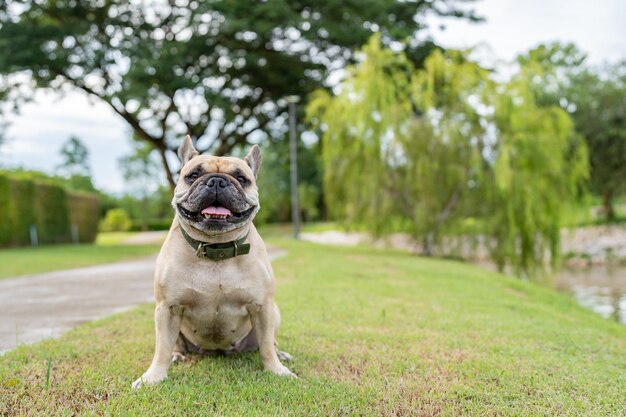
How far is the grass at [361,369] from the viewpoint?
3.31 meters

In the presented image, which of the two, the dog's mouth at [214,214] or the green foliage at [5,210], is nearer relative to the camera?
the dog's mouth at [214,214]

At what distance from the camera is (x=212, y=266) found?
367 cm

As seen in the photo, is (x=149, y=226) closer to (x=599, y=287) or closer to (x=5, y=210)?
(x=5, y=210)

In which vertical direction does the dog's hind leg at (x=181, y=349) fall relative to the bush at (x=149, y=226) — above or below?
above

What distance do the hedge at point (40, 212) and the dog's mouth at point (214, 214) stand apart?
2170cm

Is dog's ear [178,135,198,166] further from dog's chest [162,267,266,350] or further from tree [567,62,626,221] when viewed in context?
tree [567,62,626,221]

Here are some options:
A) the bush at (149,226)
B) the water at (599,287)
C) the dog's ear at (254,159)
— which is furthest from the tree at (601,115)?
the bush at (149,226)

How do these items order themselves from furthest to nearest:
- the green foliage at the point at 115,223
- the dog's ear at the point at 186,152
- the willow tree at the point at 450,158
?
the green foliage at the point at 115,223
the willow tree at the point at 450,158
the dog's ear at the point at 186,152

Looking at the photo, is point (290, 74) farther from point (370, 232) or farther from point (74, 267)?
point (74, 267)

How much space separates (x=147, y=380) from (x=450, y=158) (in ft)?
47.7

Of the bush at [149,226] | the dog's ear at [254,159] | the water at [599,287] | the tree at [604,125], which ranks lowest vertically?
the water at [599,287]

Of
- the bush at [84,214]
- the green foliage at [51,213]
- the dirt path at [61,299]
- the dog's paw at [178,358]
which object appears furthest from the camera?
the bush at [84,214]

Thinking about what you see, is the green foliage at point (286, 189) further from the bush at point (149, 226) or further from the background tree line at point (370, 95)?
the background tree line at point (370, 95)

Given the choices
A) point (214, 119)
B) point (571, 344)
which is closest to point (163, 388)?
point (571, 344)
